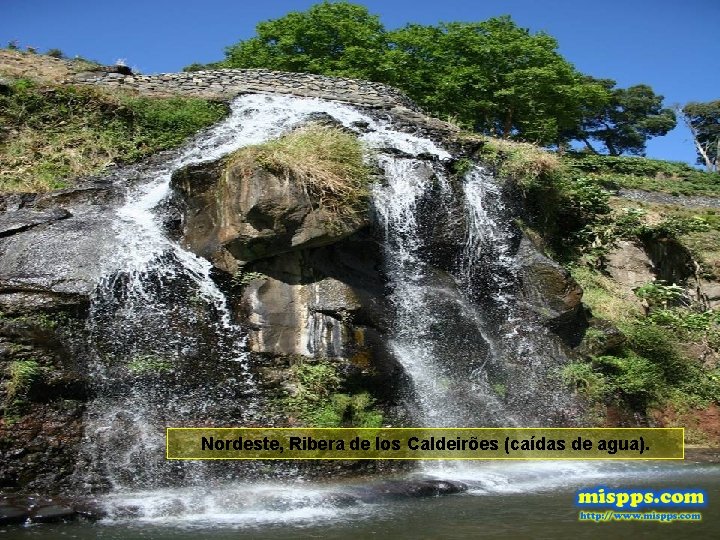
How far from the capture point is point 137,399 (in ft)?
28.4

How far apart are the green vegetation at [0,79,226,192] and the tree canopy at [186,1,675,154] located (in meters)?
13.1

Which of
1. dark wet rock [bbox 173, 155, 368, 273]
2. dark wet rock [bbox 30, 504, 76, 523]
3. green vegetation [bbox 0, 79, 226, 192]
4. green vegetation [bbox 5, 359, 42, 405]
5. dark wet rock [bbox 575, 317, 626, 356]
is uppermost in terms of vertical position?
green vegetation [bbox 0, 79, 226, 192]

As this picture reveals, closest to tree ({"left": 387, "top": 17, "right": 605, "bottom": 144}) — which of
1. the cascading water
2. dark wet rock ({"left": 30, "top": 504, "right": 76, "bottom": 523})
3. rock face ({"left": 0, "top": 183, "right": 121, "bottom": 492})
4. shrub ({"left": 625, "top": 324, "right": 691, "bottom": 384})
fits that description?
the cascading water

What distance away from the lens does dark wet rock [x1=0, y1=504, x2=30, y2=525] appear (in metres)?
6.68

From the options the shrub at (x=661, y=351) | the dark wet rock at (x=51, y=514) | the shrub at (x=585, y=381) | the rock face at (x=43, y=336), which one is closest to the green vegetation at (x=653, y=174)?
the shrub at (x=661, y=351)

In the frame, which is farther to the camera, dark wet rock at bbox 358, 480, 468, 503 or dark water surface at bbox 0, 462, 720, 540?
dark wet rock at bbox 358, 480, 468, 503

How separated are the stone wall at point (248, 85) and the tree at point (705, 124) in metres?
44.4

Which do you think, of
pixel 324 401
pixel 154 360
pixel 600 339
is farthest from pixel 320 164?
pixel 600 339

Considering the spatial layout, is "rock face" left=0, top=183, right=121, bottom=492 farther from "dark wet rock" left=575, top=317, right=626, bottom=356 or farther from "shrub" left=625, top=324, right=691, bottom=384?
"shrub" left=625, top=324, right=691, bottom=384

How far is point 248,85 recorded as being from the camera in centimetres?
1733

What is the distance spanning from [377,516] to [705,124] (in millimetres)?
58077

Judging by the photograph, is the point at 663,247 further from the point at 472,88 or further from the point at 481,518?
the point at 481,518
